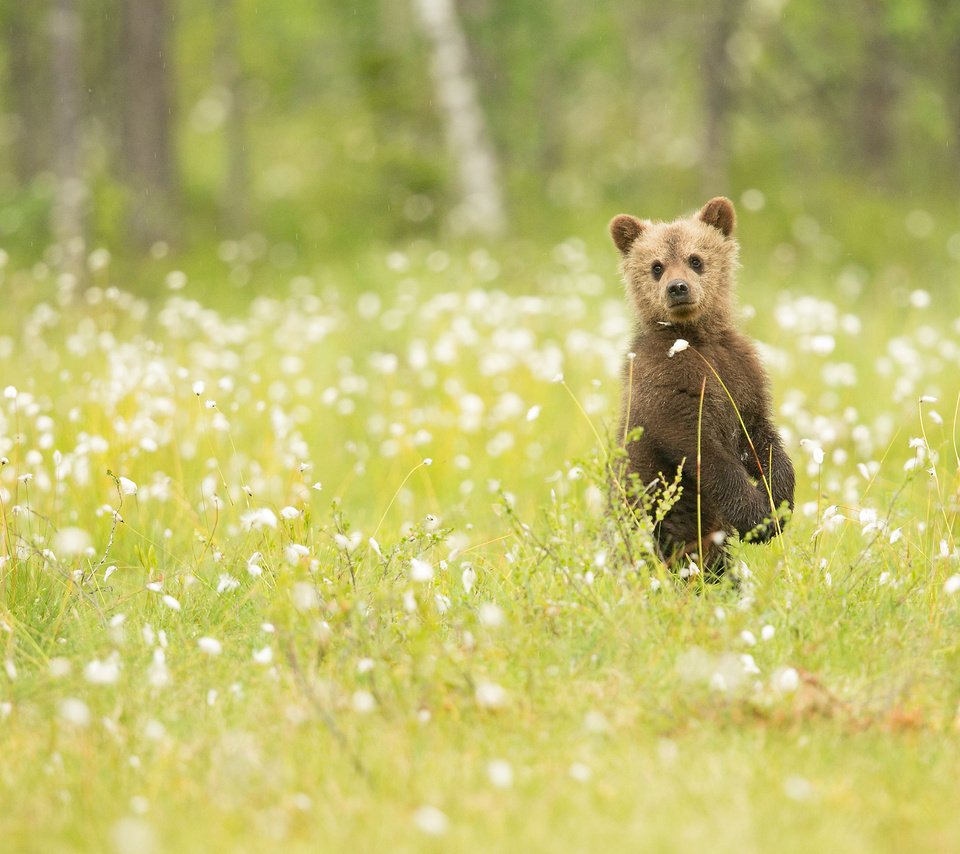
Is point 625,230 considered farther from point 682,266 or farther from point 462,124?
point 462,124

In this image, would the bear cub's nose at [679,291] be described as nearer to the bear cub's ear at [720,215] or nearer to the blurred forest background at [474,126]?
the bear cub's ear at [720,215]

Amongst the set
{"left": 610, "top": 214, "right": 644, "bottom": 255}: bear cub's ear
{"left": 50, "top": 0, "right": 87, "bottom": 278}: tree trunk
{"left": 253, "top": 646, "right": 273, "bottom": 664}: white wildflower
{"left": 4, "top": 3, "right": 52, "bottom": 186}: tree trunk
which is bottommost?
{"left": 253, "top": 646, "right": 273, "bottom": 664}: white wildflower

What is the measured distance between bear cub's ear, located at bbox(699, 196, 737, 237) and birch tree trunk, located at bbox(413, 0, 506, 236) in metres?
10.1

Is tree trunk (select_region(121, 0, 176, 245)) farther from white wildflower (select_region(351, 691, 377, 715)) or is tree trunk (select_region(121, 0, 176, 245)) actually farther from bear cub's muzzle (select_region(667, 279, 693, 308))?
white wildflower (select_region(351, 691, 377, 715))

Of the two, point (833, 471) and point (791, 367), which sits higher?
point (791, 367)

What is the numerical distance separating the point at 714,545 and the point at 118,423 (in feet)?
10.9

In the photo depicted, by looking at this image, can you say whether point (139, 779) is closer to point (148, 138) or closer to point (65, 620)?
point (65, 620)

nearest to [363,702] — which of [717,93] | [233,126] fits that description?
[717,93]

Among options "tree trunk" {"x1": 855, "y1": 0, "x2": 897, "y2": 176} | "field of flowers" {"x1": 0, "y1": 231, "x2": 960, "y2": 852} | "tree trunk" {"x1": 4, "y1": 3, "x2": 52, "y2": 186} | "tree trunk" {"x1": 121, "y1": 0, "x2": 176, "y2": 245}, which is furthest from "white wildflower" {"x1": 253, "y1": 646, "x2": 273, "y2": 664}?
"tree trunk" {"x1": 4, "y1": 3, "x2": 52, "y2": 186}

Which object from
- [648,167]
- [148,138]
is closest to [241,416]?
[148,138]

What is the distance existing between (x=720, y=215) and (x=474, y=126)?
10863 mm

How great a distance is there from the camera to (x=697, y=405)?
506 centimetres

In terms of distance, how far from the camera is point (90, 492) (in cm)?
664

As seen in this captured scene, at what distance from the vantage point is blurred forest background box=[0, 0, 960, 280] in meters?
16.2
